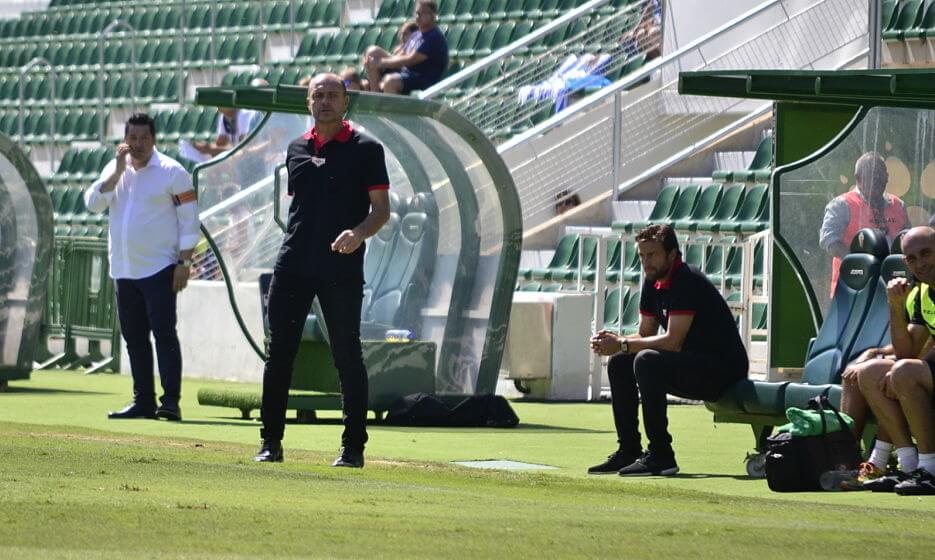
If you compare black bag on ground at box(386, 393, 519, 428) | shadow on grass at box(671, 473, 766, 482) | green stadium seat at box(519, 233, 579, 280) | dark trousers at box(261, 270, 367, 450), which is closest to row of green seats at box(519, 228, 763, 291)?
green stadium seat at box(519, 233, 579, 280)

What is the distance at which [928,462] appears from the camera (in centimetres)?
845

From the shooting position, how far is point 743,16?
1853 cm

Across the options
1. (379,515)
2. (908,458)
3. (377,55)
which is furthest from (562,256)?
(379,515)

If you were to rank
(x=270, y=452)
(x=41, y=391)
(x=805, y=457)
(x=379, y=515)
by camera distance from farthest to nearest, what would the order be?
(x=41, y=391), (x=270, y=452), (x=805, y=457), (x=379, y=515)

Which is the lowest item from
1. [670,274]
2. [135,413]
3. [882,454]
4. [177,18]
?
[135,413]

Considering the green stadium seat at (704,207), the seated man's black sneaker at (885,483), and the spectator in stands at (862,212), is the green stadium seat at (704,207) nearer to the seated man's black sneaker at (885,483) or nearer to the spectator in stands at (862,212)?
the spectator in stands at (862,212)

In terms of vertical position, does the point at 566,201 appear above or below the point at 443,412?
above

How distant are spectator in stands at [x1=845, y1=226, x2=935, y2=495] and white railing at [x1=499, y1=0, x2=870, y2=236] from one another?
30.7ft

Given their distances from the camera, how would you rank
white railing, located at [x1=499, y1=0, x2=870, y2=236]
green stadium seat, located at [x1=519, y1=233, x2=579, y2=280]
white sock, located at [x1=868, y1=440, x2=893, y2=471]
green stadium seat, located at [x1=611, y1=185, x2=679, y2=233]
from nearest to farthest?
white sock, located at [x1=868, y1=440, x2=893, y2=471]
green stadium seat, located at [x1=611, y1=185, x2=679, y2=233]
green stadium seat, located at [x1=519, y1=233, x2=579, y2=280]
white railing, located at [x1=499, y1=0, x2=870, y2=236]

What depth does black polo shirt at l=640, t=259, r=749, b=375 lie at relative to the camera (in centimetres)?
984

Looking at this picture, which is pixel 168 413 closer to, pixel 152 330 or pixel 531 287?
pixel 152 330

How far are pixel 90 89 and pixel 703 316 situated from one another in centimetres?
2026

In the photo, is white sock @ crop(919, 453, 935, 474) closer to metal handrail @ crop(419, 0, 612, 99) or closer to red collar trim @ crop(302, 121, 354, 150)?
red collar trim @ crop(302, 121, 354, 150)

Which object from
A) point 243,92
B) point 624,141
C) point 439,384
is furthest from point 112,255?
point 624,141
